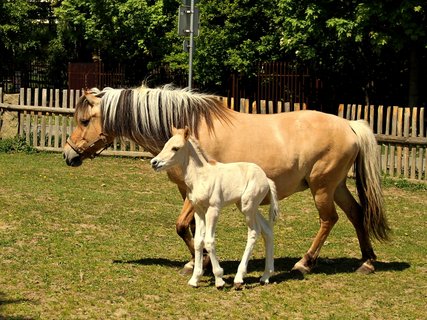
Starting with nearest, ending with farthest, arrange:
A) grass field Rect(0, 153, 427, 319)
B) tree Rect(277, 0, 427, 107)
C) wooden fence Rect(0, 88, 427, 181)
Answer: grass field Rect(0, 153, 427, 319), wooden fence Rect(0, 88, 427, 181), tree Rect(277, 0, 427, 107)

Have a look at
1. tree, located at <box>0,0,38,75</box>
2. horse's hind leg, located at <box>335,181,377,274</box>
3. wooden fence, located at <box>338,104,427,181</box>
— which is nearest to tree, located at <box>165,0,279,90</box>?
wooden fence, located at <box>338,104,427,181</box>

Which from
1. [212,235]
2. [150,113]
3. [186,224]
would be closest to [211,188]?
[212,235]

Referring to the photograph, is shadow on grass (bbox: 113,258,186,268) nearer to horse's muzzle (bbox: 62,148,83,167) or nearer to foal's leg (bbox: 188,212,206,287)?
foal's leg (bbox: 188,212,206,287)

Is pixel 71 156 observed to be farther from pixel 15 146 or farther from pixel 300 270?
pixel 15 146

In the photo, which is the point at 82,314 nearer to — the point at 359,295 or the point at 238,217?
the point at 359,295

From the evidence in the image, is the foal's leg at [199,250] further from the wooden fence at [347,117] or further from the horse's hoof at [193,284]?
the wooden fence at [347,117]

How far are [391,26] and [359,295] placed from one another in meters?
12.8

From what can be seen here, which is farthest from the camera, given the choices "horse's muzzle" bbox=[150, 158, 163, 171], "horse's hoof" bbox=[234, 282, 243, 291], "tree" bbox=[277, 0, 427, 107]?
"tree" bbox=[277, 0, 427, 107]

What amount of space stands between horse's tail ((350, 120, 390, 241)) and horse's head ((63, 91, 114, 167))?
2824 mm

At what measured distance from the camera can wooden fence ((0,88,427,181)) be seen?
15.5 meters

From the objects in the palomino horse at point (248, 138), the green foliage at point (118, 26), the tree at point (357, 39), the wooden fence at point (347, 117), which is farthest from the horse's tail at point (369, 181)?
the green foliage at point (118, 26)

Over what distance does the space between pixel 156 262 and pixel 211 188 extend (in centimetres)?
161

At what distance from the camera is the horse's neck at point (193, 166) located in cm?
740

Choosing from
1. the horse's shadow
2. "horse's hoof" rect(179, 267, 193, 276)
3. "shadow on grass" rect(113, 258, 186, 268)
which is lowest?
the horse's shadow
